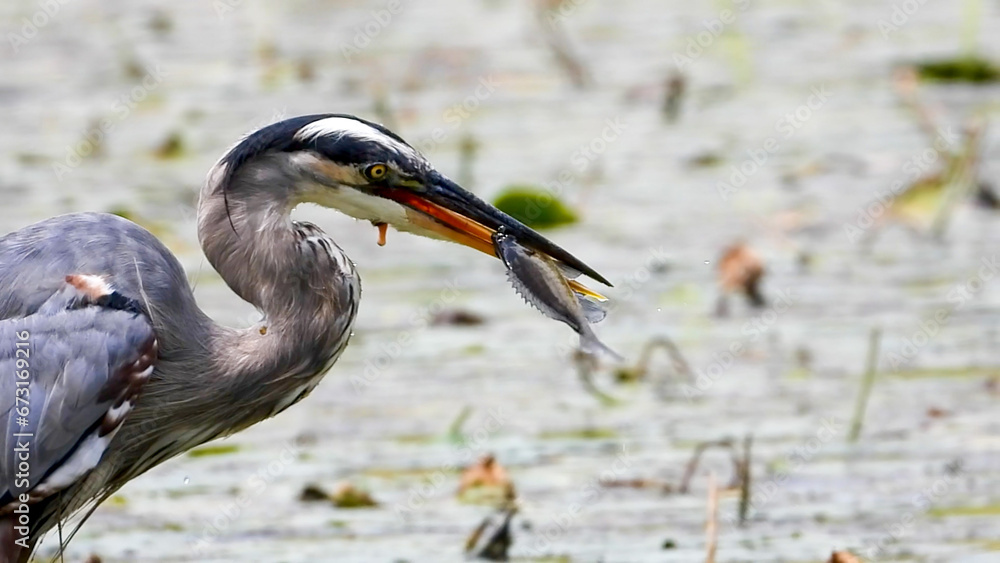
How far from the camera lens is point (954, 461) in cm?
570

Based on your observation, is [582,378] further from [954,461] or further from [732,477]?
[954,461]

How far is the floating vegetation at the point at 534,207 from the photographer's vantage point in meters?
7.47

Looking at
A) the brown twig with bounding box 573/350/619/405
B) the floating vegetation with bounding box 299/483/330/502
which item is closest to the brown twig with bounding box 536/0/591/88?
the brown twig with bounding box 573/350/619/405

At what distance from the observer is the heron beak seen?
439cm

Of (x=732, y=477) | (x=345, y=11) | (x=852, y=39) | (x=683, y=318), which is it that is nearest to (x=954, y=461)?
(x=732, y=477)

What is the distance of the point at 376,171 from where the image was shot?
173 inches

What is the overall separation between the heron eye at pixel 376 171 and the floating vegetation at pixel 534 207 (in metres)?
2.85

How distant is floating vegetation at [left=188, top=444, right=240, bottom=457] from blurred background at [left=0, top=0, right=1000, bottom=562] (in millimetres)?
16

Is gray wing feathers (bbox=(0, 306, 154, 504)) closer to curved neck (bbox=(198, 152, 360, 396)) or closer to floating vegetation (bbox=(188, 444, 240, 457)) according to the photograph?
curved neck (bbox=(198, 152, 360, 396))

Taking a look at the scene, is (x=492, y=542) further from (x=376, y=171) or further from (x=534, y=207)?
(x=534, y=207)

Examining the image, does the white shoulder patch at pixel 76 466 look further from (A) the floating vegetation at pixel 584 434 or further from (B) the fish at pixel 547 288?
(A) the floating vegetation at pixel 584 434

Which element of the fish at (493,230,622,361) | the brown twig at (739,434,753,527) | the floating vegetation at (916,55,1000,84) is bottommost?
the fish at (493,230,622,361)

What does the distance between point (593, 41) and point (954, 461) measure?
6207 millimetres

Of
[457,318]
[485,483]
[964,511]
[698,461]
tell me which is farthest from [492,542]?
[457,318]
